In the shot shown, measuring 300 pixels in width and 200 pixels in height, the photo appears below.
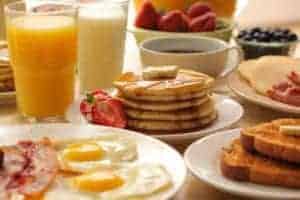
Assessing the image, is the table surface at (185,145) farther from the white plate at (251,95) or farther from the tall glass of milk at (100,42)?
the tall glass of milk at (100,42)

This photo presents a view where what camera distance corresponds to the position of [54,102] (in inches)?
52.9

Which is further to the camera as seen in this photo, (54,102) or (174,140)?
(54,102)

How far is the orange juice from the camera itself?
129cm

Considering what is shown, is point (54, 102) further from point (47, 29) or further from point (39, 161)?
point (39, 161)

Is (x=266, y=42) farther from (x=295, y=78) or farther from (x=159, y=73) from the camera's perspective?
(x=159, y=73)

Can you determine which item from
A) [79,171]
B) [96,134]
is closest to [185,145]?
[96,134]

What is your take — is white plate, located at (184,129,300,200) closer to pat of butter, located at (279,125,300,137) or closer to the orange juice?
pat of butter, located at (279,125,300,137)

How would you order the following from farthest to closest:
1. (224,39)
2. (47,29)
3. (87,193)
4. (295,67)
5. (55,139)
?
(224,39)
(295,67)
(47,29)
(55,139)
(87,193)

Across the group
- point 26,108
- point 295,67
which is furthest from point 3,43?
point 295,67

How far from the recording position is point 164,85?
1204mm

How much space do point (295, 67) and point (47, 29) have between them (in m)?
0.50

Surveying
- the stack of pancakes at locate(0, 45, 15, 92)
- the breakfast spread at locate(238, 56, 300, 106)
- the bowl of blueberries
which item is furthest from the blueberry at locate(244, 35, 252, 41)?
the stack of pancakes at locate(0, 45, 15, 92)

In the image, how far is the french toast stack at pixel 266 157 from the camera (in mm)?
967

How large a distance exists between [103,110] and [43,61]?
163mm
